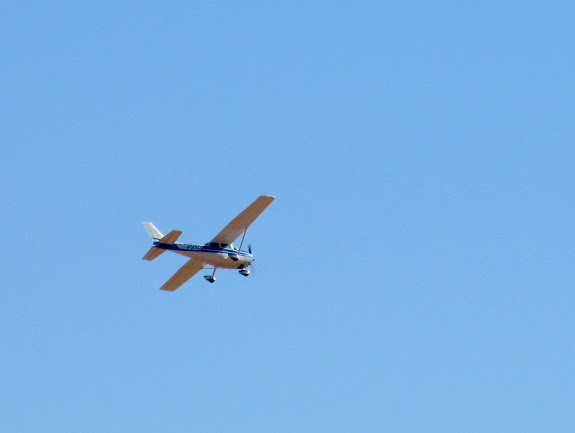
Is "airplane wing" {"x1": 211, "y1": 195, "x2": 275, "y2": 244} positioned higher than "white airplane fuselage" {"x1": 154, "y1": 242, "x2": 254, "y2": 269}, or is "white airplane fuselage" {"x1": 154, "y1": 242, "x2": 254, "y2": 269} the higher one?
"airplane wing" {"x1": 211, "y1": 195, "x2": 275, "y2": 244}

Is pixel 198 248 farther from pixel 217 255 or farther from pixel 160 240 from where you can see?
pixel 160 240

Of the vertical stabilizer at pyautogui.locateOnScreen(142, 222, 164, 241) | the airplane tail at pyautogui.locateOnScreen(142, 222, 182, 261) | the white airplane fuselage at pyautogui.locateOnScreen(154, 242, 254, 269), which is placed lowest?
the airplane tail at pyautogui.locateOnScreen(142, 222, 182, 261)

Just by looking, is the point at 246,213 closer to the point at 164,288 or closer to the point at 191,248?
the point at 191,248

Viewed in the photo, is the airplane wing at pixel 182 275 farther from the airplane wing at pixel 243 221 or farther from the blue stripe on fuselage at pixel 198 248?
the airplane wing at pixel 243 221

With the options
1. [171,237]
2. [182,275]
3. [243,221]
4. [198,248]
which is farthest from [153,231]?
[182,275]

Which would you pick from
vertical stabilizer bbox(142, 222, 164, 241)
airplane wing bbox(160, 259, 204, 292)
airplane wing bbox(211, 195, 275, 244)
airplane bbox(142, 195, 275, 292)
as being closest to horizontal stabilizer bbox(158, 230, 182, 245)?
airplane bbox(142, 195, 275, 292)

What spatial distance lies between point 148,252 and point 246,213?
4588mm

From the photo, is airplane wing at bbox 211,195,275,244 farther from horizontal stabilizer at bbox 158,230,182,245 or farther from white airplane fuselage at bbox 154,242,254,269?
horizontal stabilizer at bbox 158,230,182,245

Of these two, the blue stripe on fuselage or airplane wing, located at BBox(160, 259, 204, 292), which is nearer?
the blue stripe on fuselage

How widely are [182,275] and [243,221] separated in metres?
5.98

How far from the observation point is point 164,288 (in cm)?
7625

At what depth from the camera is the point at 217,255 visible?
7131cm

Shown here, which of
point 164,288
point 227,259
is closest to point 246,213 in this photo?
point 227,259

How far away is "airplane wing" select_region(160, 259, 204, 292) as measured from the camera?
75.1 metres
